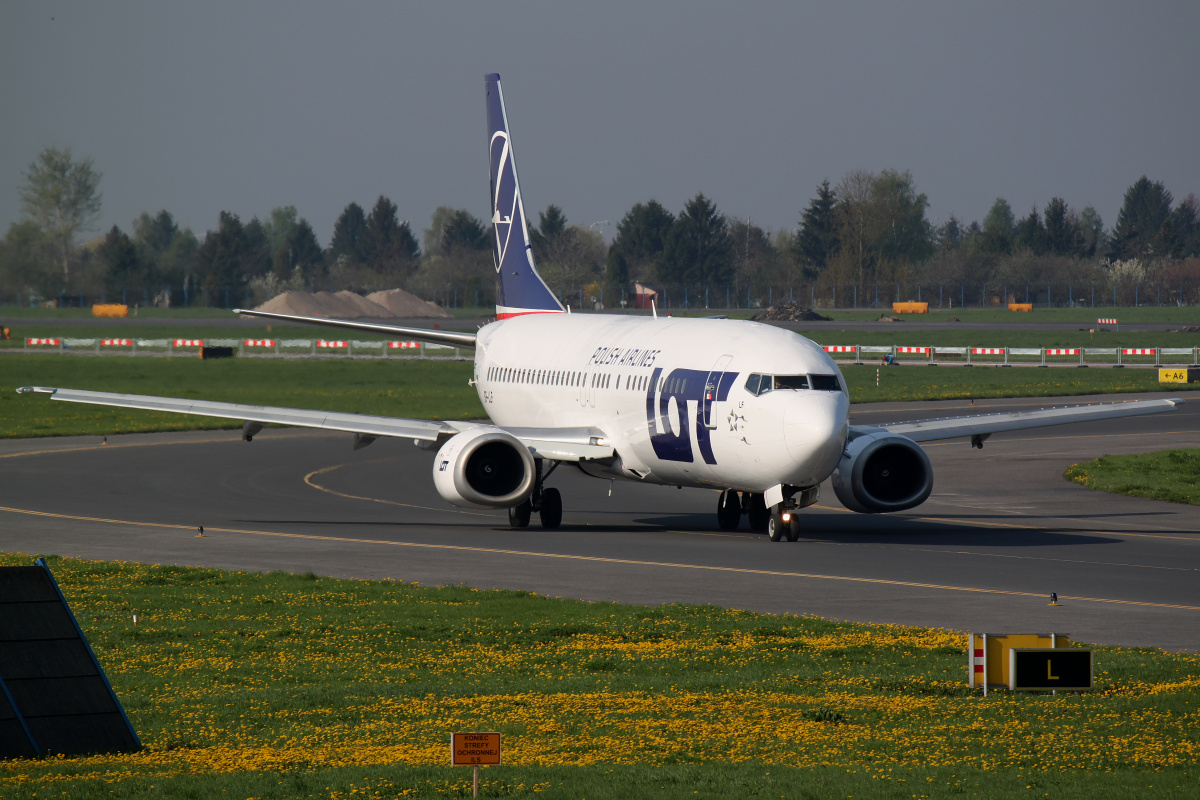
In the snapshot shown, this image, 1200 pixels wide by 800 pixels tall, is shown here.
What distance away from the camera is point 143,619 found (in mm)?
21906

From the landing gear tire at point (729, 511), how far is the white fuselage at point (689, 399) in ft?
5.38

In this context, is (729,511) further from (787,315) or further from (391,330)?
(787,315)

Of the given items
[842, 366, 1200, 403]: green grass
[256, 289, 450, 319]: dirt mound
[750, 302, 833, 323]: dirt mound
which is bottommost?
[842, 366, 1200, 403]: green grass

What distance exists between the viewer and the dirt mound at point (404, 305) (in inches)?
7028

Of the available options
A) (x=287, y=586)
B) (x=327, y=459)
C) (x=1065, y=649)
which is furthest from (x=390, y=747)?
(x=327, y=459)

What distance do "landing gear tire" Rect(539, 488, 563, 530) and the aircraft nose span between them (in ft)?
22.9

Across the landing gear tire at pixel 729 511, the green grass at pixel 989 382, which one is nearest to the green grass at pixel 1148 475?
the landing gear tire at pixel 729 511

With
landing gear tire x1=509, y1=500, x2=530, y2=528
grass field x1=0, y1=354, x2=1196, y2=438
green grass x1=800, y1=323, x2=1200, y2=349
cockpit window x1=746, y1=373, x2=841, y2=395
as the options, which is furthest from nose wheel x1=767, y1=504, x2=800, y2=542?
green grass x1=800, y1=323, x2=1200, y2=349

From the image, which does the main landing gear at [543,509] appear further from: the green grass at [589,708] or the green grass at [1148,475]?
the green grass at [1148,475]

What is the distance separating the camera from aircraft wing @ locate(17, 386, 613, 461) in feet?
111

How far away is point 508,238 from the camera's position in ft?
149

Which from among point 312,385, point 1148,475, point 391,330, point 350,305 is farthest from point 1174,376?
point 350,305

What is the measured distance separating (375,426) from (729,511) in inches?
324

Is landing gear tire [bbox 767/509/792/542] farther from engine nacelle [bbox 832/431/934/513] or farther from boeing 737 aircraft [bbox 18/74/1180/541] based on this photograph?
engine nacelle [bbox 832/431/934/513]
